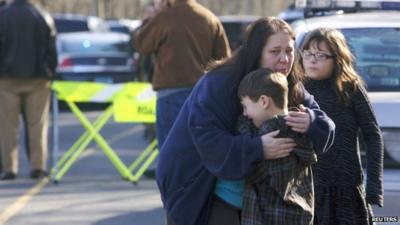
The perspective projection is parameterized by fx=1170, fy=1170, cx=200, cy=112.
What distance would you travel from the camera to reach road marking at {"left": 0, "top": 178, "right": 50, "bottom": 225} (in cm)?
959

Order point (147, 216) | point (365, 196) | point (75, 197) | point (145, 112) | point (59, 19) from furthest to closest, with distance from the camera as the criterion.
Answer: point (59, 19) → point (145, 112) → point (75, 197) → point (147, 216) → point (365, 196)

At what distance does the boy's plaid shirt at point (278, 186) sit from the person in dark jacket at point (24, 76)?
7.25 metres

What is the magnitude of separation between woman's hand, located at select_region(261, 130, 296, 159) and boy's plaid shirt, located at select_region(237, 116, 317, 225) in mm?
29

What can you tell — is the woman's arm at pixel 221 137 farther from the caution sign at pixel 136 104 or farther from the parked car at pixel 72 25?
the parked car at pixel 72 25

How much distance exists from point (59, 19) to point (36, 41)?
14.6 meters

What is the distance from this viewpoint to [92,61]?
21812mm

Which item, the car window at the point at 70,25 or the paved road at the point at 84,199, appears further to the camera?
the car window at the point at 70,25

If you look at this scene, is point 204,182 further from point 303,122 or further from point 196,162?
point 303,122

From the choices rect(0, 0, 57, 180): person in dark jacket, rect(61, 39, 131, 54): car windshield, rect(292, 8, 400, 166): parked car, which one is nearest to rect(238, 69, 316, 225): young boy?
rect(292, 8, 400, 166): parked car

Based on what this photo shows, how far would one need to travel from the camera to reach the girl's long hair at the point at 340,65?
5.67 meters

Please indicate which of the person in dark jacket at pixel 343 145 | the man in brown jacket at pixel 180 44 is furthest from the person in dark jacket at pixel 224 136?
the man in brown jacket at pixel 180 44

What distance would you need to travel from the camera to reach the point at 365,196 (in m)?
5.62

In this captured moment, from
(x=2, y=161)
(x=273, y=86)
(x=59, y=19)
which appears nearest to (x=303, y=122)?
(x=273, y=86)

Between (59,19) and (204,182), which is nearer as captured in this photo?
(204,182)
